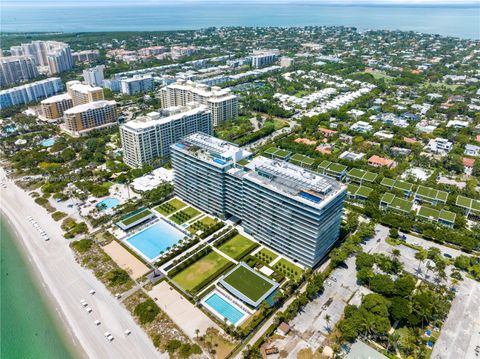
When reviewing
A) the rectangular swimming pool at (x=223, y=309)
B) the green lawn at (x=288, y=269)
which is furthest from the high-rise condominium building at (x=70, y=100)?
the green lawn at (x=288, y=269)

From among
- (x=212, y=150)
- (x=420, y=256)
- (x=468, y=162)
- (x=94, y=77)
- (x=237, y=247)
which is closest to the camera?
(x=420, y=256)

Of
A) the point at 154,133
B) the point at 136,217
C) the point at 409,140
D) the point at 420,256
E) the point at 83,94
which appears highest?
the point at 83,94

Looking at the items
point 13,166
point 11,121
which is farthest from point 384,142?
point 11,121

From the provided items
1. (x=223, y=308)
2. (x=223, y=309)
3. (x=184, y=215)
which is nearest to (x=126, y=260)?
(x=184, y=215)

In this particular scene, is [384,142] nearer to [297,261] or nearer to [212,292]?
[297,261]

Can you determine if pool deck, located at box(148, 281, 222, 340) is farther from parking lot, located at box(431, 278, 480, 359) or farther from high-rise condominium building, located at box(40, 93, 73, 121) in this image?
high-rise condominium building, located at box(40, 93, 73, 121)

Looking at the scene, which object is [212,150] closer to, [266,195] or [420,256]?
[266,195]
